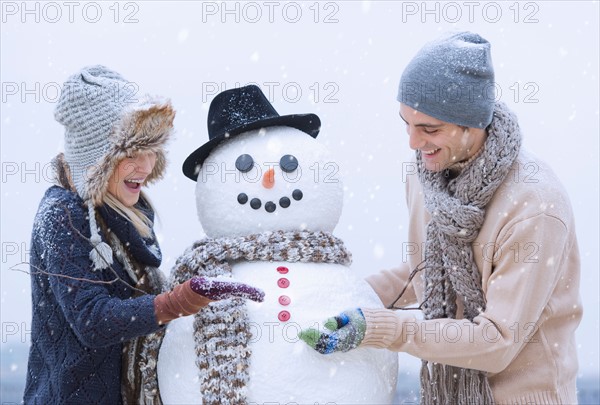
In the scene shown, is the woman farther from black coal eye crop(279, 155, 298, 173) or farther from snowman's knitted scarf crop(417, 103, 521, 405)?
snowman's knitted scarf crop(417, 103, 521, 405)

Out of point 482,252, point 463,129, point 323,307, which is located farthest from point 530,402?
point 463,129

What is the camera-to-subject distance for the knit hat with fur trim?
2.63 meters

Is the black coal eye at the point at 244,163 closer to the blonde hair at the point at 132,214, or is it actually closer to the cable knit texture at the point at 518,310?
the blonde hair at the point at 132,214

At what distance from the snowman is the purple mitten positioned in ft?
0.30

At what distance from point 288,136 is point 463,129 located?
0.63 metres

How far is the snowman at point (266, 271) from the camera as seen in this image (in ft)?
8.64

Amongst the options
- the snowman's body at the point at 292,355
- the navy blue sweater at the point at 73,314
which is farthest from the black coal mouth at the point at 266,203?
the navy blue sweater at the point at 73,314

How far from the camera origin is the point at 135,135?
2664 mm

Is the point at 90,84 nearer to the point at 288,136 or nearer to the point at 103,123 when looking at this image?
the point at 103,123

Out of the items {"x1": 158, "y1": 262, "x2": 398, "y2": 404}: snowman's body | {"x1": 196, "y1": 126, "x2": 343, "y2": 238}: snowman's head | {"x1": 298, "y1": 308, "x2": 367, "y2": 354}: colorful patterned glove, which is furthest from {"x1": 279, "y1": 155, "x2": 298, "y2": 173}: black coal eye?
{"x1": 298, "y1": 308, "x2": 367, "y2": 354}: colorful patterned glove

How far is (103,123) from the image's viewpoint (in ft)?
8.70

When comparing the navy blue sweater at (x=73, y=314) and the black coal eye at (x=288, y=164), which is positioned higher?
the black coal eye at (x=288, y=164)

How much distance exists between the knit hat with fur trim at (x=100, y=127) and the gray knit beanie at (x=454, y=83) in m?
0.80

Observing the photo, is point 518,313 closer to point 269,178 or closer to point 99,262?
point 269,178
